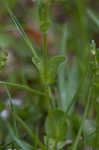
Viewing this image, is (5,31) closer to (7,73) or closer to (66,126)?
(7,73)

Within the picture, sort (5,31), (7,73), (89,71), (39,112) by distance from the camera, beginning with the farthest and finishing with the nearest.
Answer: (5,31) → (7,73) → (39,112) → (89,71)

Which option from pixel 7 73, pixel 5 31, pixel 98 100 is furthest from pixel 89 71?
pixel 5 31

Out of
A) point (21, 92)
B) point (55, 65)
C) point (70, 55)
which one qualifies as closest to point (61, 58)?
point (55, 65)

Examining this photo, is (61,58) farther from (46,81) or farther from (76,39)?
(76,39)

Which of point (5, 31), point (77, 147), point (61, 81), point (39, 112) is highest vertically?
point (5, 31)

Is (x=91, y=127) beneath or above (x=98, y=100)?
beneath

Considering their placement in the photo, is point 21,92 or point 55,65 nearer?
point 55,65

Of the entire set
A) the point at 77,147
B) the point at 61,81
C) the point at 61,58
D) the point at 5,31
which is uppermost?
the point at 5,31

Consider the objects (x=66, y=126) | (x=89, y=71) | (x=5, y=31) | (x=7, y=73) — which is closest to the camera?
(x=89, y=71)

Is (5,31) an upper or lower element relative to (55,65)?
upper
